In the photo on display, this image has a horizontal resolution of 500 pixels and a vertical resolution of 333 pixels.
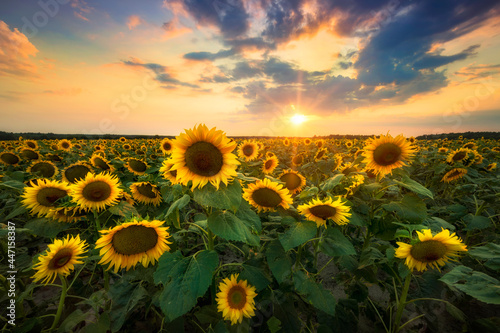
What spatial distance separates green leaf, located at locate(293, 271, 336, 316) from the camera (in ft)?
5.91

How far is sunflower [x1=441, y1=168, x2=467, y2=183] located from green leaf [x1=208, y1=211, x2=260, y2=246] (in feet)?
19.1

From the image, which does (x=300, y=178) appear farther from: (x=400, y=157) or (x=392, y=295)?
(x=392, y=295)

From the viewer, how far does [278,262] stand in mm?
1896

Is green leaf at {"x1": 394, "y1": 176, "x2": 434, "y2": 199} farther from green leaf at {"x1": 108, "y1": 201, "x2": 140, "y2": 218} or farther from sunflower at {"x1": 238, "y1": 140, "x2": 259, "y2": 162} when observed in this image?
sunflower at {"x1": 238, "y1": 140, "x2": 259, "y2": 162}

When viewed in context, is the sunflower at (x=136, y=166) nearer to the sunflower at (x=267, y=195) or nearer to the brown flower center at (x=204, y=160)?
the sunflower at (x=267, y=195)

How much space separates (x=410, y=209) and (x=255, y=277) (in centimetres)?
164

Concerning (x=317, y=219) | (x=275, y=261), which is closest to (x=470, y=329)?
(x=317, y=219)

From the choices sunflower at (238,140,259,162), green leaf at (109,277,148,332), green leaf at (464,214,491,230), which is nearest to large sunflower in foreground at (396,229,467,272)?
green leaf at (464,214,491,230)

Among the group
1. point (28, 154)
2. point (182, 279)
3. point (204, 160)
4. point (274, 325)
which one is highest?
point (204, 160)

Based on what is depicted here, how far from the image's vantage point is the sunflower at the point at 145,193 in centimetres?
323

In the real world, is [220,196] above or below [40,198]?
above

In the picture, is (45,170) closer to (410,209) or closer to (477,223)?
(410,209)

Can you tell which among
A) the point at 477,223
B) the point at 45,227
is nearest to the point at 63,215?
the point at 45,227

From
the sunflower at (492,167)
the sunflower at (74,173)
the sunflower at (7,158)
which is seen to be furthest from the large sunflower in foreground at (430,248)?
the sunflower at (7,158)
